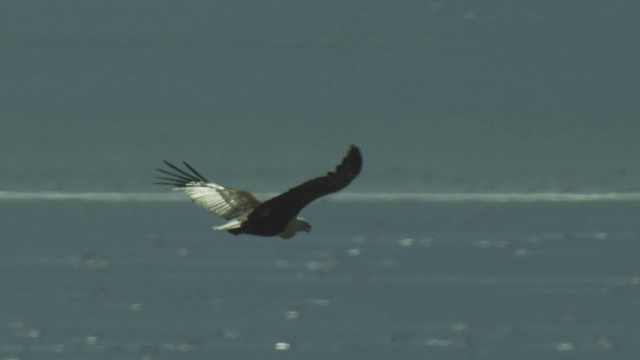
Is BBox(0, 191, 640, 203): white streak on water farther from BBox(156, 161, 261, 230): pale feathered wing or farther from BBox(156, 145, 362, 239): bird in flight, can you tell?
BBox(156, 161, 261, 230): pale feathered wing

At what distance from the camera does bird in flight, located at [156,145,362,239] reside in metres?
4.94

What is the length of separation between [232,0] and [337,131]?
7.70 ft

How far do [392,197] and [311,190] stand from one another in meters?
4.71

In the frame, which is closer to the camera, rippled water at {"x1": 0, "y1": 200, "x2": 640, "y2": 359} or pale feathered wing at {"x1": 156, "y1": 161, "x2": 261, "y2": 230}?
pale feathered wing at {"x1": 156, "y1": 161, "x2": 261, "y2": 230}

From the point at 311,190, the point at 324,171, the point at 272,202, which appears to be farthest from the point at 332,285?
the point at 324,171

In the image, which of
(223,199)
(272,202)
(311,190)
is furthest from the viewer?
(223,199)

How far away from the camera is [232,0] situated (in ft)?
41.7

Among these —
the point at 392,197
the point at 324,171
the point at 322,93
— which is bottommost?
the point at 392,197

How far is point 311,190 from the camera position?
→ 5.21 metres

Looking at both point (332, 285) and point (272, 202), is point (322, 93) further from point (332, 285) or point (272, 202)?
point (272, 202)

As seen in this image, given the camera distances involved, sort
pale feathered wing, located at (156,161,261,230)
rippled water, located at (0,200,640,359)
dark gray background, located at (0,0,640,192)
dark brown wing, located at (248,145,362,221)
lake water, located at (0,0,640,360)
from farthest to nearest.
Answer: dark gray background, located at (0,0,640,192) < lake water, located at (0,0,640,360) < rippled water, located at (0,200,640,359) < pale feathered wing, located at (156,161,261,230) < dark brown wing, located at (248,145,362,221)

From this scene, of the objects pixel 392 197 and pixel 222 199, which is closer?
pixel 222 199

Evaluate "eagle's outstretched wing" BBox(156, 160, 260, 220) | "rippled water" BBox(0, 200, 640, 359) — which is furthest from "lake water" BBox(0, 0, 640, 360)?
"eagle's outstretched wing" BBox(156, 160, 260, 220)

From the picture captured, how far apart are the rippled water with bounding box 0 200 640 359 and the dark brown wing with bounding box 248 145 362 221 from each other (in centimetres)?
98
